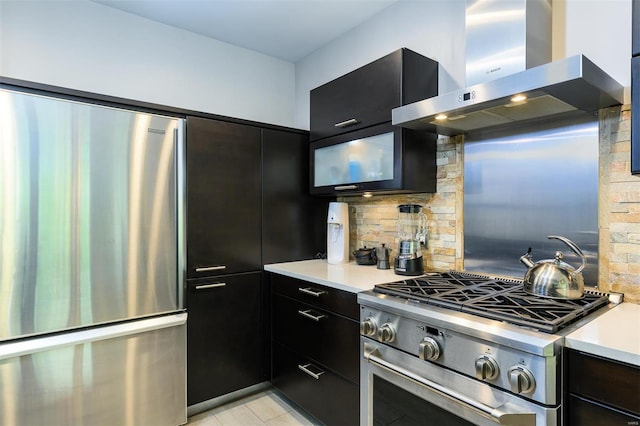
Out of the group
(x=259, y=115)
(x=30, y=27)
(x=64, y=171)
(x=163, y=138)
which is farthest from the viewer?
(x=259, y=115)

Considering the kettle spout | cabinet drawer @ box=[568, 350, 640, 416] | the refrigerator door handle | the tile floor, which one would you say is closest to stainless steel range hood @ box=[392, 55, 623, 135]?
the kettle spout

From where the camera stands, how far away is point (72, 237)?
5.68 feet

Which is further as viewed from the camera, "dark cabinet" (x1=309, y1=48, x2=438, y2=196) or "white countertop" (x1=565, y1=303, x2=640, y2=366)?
"dark cabinet" (x1=309, y1=48, x2=438, y2=196)

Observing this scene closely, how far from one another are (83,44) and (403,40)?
2.16 metres

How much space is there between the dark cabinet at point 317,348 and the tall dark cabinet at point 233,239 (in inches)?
6.4

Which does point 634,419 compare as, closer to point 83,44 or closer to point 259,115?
point 259,115

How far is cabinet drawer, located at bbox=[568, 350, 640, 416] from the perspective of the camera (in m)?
0.96

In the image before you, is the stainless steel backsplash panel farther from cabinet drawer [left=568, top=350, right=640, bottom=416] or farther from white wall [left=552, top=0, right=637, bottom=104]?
cabinet drawer [left=568, top=350, right=640, bottom=416]

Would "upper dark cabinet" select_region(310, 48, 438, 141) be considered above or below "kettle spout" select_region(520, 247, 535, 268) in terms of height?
above

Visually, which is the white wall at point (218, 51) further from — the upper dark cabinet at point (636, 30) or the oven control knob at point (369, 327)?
the oven control knob at point (369, 327)

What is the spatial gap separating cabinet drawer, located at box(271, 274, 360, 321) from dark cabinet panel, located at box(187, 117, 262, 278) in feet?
0.79

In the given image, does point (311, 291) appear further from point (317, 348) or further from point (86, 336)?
point (86, 336)

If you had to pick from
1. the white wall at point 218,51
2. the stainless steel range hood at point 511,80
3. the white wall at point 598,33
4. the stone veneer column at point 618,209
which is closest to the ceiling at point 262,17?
the white wall at point 218,51

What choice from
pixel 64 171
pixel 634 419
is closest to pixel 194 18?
pixel 64 171
